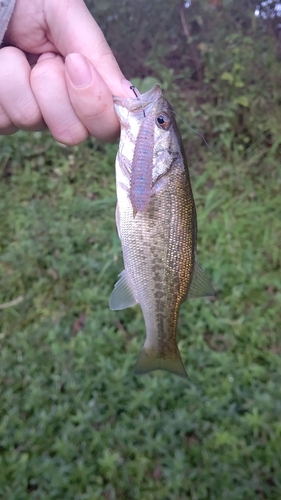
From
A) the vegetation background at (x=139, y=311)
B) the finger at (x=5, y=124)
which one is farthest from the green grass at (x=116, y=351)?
the finger at (x=5, y=124)

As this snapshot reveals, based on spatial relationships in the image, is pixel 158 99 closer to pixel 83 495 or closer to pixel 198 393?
pixel 198 393

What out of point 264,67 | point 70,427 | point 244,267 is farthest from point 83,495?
point 264,67

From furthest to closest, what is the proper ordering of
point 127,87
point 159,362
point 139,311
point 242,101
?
1. point 242,101
2. point 139,311
3. point 159,362
4. point 127,87

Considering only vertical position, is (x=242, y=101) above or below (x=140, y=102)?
above

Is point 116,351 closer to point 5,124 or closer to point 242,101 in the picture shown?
point 5,124

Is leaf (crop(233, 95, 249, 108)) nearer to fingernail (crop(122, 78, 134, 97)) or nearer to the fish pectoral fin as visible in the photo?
fingernail (crop(122, 78, 134, 97))

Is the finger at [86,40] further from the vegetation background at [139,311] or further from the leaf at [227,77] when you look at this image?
the leaf at [227,77]

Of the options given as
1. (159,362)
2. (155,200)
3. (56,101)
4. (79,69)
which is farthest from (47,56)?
(159,362)
